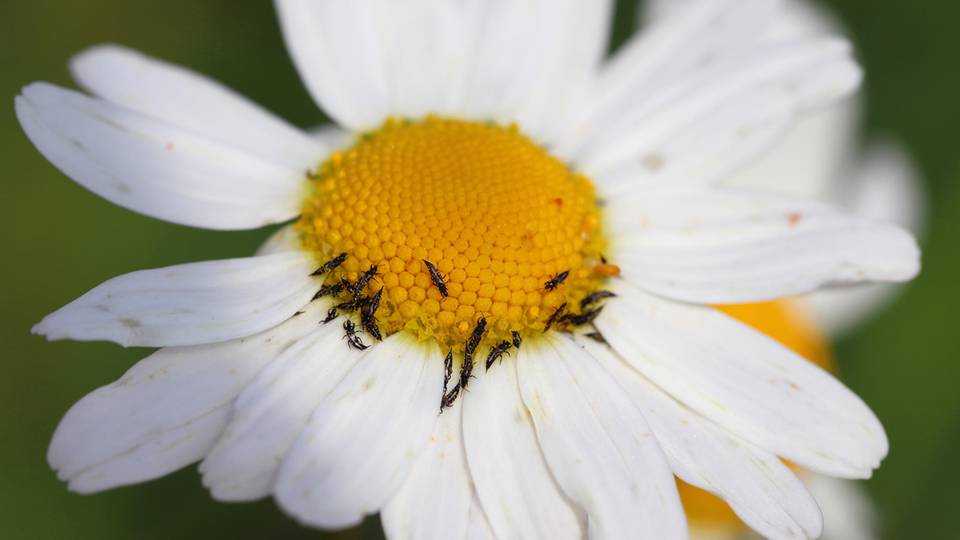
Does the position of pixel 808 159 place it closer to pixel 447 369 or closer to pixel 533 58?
pixel 533 58

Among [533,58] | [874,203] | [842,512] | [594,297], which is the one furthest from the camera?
[874,203]

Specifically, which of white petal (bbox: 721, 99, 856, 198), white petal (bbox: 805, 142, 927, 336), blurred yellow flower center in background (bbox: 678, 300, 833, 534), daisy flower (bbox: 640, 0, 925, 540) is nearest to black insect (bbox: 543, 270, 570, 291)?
blurred yellow flower center in background (bbox: 678, 300, 833, 534)

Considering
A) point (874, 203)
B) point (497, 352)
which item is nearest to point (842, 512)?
point (874, 203)

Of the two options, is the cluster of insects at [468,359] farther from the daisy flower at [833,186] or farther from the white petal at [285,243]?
the daisy flower at [833,186]

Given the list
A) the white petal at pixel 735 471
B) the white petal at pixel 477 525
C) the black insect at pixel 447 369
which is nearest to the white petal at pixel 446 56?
the black insect at pixel 447 369

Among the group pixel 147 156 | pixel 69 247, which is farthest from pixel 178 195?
pixel 69 247

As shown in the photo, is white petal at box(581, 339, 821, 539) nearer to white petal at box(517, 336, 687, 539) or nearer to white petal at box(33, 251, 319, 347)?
white petal at box(517, 336, 687, 539)

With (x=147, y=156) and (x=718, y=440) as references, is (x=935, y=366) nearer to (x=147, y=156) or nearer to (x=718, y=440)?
(x=718, y=440)
